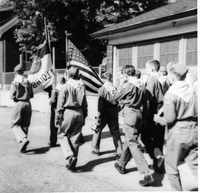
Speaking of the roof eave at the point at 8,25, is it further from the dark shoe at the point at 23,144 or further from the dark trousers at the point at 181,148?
the dark trousers at the point at 181,148

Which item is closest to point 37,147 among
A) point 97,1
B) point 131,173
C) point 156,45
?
point 131,173

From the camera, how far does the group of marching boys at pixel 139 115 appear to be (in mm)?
3543

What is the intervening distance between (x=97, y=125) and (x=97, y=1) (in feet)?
48.1

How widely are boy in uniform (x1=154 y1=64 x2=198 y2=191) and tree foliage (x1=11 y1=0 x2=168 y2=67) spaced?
609 inches

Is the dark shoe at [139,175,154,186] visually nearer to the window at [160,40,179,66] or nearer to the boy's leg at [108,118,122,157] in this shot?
the boy's leg at [108,118,122,157]

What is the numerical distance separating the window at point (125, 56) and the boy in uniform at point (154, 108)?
17.5ft

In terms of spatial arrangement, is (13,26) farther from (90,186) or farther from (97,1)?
(90,186)

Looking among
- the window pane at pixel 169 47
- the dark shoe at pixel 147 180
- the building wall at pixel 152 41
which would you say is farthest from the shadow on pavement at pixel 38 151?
the window pane at pixel 169 47

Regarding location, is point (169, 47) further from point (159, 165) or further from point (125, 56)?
point (159, 165)

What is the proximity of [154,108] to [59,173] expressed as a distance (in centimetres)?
225

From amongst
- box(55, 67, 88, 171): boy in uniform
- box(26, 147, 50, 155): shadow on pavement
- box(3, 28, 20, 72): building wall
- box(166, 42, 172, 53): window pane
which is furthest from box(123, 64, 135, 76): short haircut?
box(3, 28, 20, 72): building wall

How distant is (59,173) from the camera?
491cm

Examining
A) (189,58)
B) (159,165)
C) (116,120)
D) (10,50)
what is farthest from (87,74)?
(10,50)

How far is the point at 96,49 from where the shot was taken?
20375mm
